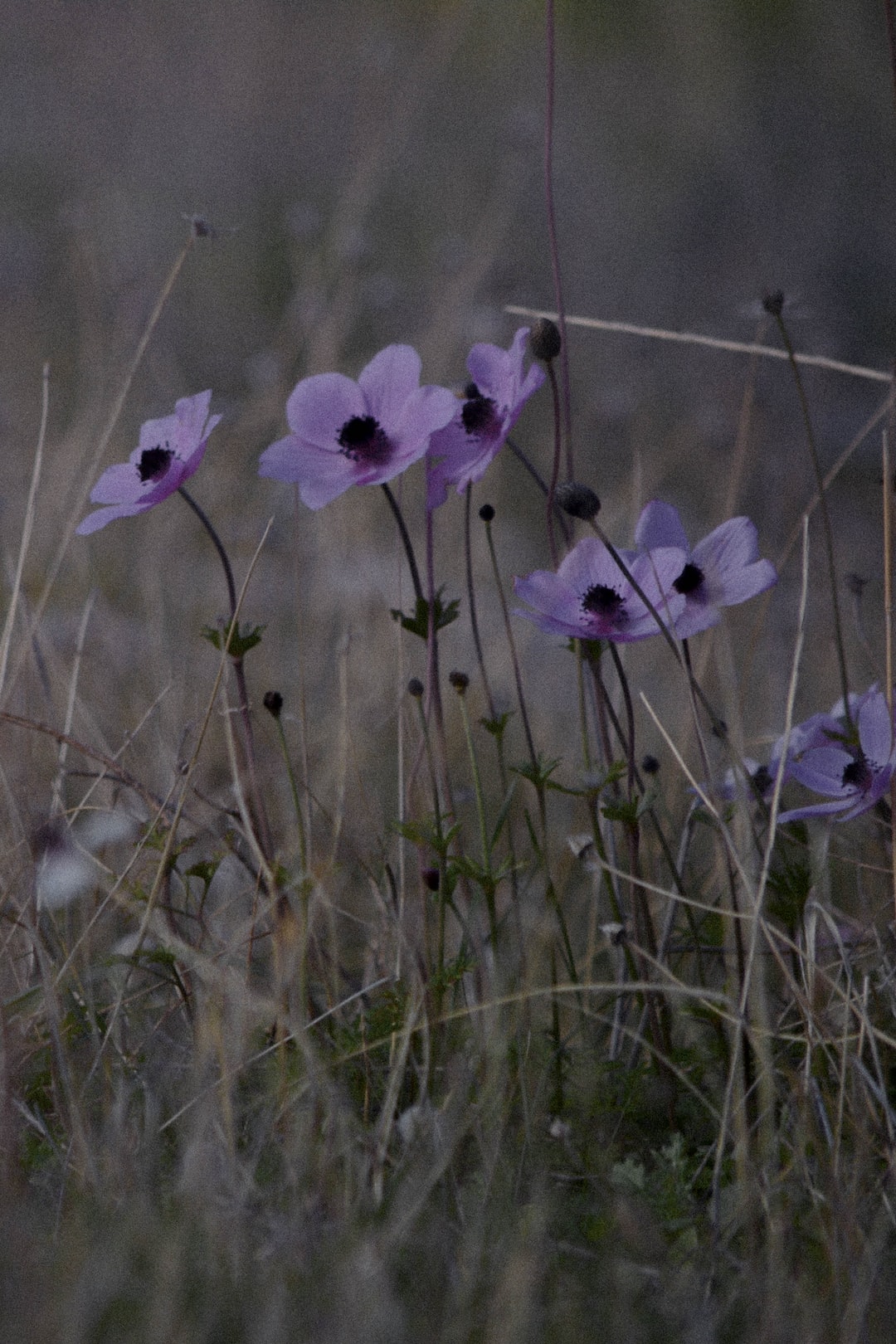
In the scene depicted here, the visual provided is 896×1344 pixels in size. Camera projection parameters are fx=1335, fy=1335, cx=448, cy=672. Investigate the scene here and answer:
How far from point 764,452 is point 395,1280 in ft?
9.87

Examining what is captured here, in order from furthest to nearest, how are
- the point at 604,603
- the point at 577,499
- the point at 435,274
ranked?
the point at 435,274
the point at 604,603
the point at 577,499

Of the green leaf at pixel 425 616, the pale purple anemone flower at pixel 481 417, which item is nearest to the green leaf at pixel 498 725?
the green leaf at pixel 425 616

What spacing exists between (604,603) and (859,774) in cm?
28

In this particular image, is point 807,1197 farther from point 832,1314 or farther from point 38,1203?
point 38,1203

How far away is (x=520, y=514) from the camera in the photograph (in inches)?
150

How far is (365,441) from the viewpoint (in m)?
1.14

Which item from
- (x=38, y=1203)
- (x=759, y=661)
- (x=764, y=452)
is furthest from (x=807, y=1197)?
(x=764, y=452)

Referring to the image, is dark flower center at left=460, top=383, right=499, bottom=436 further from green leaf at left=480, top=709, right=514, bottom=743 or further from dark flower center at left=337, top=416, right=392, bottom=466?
green leaf at left=480, top=709, right=514, bottom=743

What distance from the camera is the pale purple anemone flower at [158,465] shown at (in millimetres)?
1125

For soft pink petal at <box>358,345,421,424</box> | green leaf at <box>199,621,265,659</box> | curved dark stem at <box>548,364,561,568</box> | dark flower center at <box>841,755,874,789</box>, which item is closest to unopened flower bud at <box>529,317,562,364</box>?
curved dark stem at <box>548,364,561,568</box>

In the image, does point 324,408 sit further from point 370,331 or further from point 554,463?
point 370,331

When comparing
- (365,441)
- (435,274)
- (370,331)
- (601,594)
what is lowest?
(601,594)

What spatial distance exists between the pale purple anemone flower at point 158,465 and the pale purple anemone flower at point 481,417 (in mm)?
195

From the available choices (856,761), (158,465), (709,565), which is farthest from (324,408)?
(856,761)
